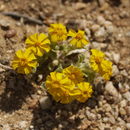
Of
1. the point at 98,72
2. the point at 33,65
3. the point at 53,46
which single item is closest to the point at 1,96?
the point at 33,65

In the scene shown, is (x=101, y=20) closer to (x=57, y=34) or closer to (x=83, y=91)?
(x=57, y=34)

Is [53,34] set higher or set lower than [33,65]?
higher

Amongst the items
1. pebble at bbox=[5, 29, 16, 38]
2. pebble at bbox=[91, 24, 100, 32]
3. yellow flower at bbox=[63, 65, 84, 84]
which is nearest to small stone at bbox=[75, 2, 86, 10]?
pebble at bbox=[91, 24, 100, 32]

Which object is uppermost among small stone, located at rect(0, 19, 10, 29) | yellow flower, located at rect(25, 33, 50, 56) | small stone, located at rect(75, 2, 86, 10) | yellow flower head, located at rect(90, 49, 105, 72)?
small stone, located at rect(75, 2, 86, 10)

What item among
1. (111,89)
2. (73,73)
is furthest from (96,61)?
(111,89)

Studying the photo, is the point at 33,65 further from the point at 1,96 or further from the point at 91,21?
the point at 91,21

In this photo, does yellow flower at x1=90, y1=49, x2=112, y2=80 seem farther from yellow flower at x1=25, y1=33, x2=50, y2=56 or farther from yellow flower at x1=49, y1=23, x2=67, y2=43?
yellow flower at x1=25, y1=33, x2=50, y2=56
